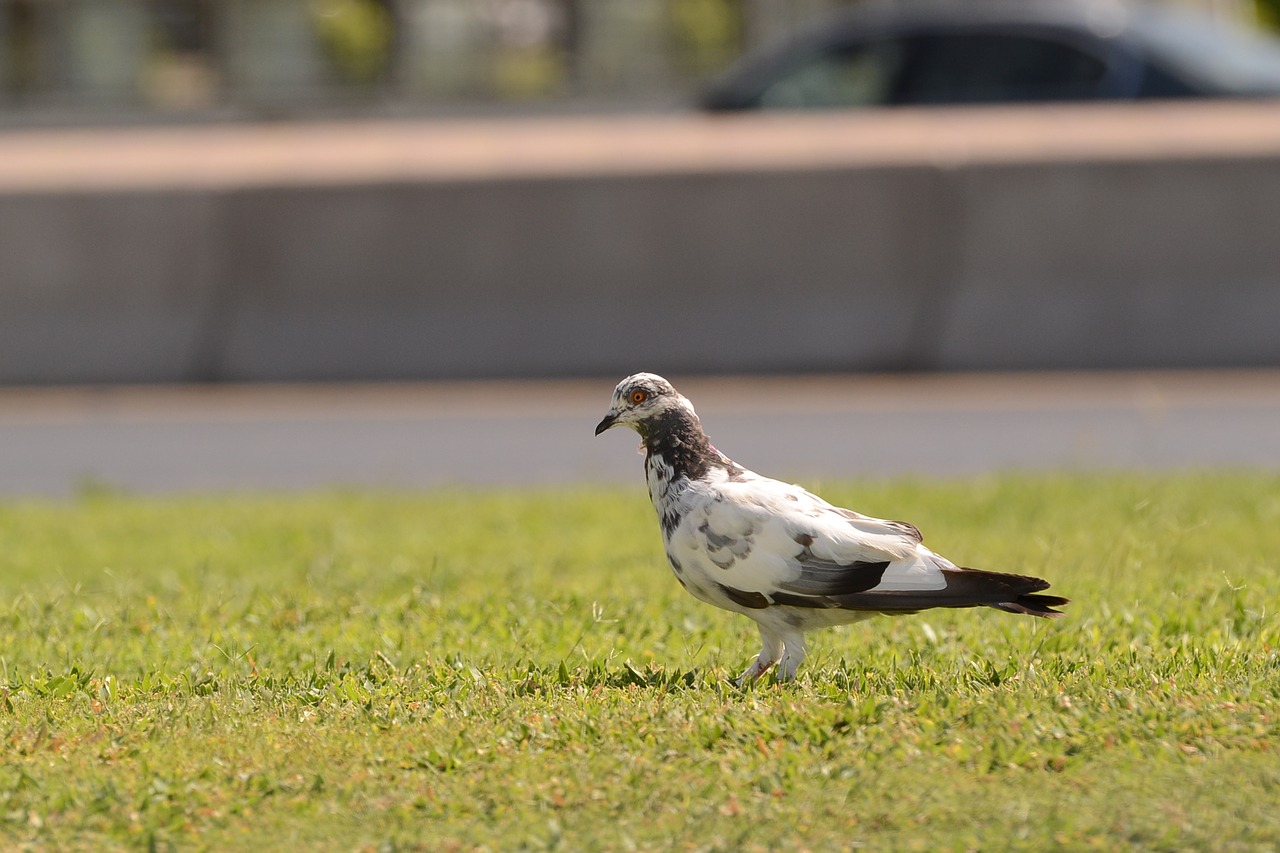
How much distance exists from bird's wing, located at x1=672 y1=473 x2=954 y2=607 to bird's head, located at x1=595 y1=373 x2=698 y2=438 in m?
0.32

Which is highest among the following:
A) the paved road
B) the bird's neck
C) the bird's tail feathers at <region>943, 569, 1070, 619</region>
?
Result: the bird's neck

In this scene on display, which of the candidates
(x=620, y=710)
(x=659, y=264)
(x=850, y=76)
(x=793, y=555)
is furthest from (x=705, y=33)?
(x=620, y=710)

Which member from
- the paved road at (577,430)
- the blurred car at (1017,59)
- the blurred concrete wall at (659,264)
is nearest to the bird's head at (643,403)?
the paved road at (577,430)

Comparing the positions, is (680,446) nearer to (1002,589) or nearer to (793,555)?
(793,555)

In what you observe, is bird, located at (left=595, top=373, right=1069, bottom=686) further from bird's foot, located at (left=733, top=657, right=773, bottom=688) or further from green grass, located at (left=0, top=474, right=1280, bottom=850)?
green grass, located at (left=0, top=474, right=1280, bottom=850)

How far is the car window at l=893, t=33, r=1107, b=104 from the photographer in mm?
14969

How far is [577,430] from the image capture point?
35.6 ft

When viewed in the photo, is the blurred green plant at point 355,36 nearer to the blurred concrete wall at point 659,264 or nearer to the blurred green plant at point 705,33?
the blurred green plant at point 705,33

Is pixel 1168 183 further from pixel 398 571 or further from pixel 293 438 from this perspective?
pixel 398 571

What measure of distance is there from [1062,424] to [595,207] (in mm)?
3247

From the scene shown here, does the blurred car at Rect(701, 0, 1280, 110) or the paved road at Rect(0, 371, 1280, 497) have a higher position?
the blurred car at Rect(701, 0, 1280, 110)

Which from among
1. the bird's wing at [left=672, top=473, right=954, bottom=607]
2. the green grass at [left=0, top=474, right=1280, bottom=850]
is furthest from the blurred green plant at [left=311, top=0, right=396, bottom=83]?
the bird's wing at [left=672, top=473, right=954, bottom=607]

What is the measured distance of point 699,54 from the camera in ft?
93.7

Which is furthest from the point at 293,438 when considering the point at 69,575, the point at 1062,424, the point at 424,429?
the point at 1062,424
